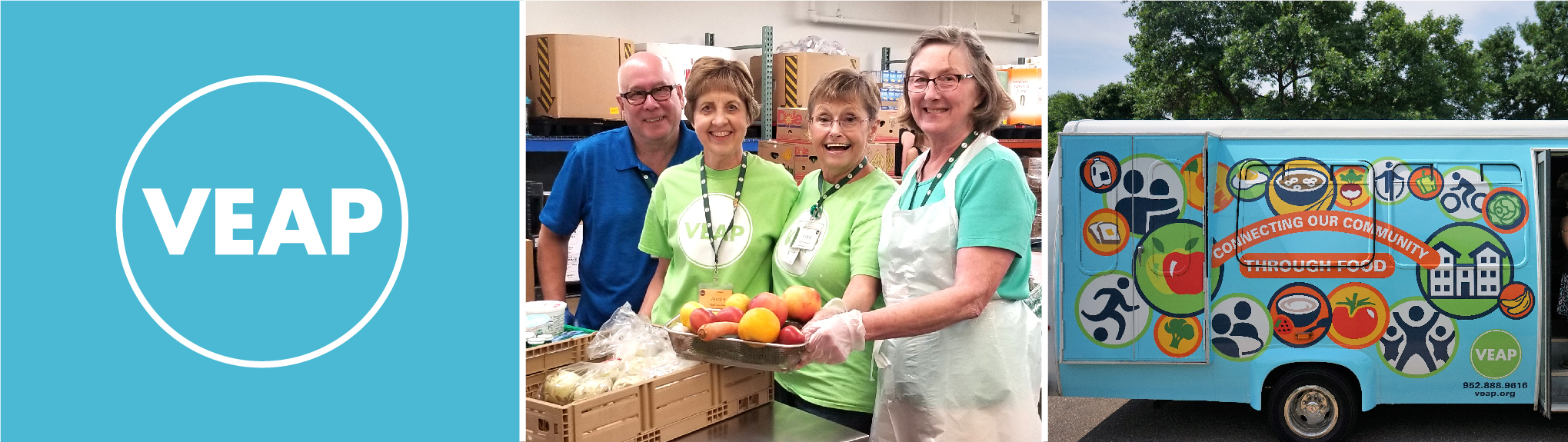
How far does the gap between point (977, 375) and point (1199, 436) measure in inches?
202

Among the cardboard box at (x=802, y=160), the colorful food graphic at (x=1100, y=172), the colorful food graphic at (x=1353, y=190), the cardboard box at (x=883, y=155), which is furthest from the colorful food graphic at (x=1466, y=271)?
the cardboard box at (x=802, y=160)

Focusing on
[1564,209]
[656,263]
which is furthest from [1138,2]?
[656,263]

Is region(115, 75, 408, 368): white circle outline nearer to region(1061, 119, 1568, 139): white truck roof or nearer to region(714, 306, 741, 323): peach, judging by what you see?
region(714, 306, 741, 323): peach

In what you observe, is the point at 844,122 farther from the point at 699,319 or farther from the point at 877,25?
the point at 877,25

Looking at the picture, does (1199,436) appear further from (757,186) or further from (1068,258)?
(757,186)

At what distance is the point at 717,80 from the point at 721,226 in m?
0.37

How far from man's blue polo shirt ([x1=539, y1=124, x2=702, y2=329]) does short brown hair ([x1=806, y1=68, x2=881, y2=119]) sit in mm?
730

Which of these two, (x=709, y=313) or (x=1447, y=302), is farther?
(x=1447, y=302)

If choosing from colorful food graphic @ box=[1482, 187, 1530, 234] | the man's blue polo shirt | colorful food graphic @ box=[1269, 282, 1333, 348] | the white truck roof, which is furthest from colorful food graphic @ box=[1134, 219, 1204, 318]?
the man's blue polo shirt

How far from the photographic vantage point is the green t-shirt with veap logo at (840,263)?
8.73 ft

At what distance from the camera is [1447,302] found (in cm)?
612

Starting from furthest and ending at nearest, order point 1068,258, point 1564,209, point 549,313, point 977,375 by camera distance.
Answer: point 1564,209 < point 1068,258 < point 549,313 < point 977,375

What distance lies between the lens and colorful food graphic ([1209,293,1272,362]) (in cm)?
608

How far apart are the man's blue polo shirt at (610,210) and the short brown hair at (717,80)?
46cm
